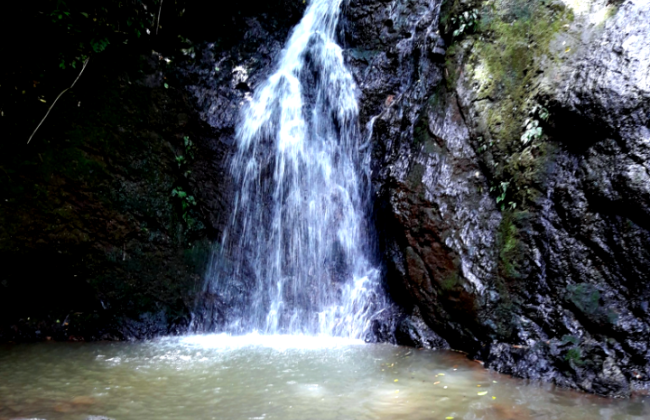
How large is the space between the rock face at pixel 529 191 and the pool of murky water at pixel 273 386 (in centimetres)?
51

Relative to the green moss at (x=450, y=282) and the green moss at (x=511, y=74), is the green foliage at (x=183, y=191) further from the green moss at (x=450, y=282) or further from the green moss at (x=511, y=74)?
the green moss at (x=511, y=74)

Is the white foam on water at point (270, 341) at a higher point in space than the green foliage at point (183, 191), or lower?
lower

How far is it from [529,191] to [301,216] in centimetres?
348

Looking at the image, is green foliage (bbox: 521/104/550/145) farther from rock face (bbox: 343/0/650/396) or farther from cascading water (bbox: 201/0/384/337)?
cascading water (bbox: 201/0/384/337)

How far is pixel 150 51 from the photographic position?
25.2ft

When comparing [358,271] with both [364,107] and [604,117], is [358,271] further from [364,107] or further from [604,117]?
[604,117]

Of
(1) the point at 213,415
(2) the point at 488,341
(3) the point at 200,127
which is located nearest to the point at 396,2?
(3) the point at 200,127

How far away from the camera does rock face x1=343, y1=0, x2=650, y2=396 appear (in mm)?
4484

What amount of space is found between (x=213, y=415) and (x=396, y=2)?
24.5 feet

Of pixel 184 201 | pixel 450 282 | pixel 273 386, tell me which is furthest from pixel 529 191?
pixel 184 201

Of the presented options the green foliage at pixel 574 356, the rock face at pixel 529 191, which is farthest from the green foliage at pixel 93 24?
the green foliage at pixel 574 356

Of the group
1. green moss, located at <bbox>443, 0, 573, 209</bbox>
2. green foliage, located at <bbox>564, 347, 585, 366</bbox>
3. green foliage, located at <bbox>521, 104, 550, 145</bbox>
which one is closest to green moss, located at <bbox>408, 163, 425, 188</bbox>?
green moss, located at <bbox>443, 0, 573, 209</bbox>

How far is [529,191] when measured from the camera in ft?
17.4

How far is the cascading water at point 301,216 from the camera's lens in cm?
679
